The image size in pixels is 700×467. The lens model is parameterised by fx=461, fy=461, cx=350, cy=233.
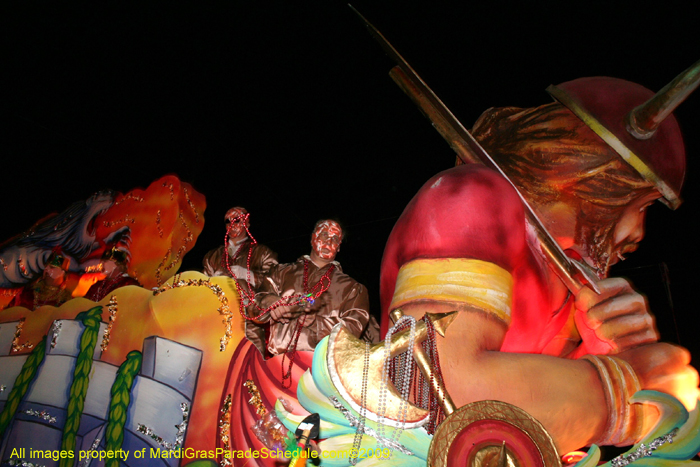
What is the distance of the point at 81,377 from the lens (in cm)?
167

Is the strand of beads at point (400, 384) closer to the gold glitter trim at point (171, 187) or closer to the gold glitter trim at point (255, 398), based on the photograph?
the gold glitter trim at point (255, 398)

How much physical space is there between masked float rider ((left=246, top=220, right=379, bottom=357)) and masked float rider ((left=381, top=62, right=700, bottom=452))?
52cm

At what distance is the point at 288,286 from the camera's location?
7.12 feet

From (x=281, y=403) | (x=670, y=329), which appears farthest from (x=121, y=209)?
(x=670, y=329)

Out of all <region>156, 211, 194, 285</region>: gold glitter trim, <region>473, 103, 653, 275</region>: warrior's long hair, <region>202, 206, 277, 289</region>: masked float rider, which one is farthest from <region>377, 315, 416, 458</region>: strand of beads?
<region>202, 206, 277, 289</region>: masked float rider

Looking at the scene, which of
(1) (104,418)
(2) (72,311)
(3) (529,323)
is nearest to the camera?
(3) (529,323)

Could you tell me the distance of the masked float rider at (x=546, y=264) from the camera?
3.66 feet

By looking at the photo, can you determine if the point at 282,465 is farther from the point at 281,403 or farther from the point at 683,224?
the point at 683,224

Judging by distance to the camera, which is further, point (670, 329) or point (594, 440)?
point (670, 329)

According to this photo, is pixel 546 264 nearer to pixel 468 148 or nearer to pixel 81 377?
pixel 468 148

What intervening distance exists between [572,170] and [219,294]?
1227 millimetres

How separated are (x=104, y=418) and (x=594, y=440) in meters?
1.50

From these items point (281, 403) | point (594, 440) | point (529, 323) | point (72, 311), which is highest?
point (72, 311)

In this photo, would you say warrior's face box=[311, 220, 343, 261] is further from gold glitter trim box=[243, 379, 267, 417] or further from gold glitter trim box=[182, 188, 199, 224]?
gold glitter trim box=[243, 379, 267, 417]
